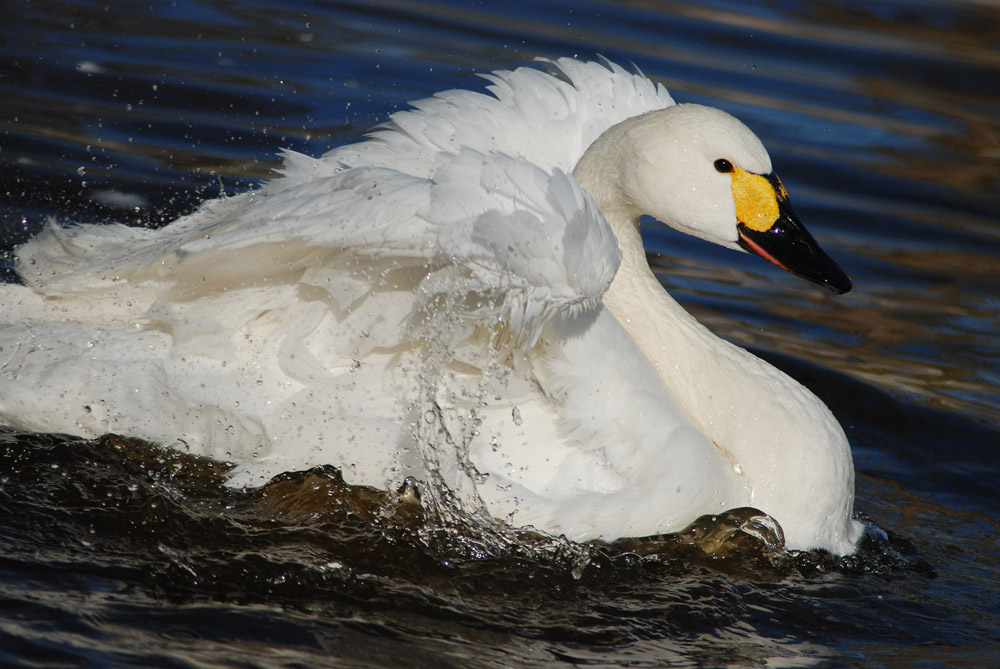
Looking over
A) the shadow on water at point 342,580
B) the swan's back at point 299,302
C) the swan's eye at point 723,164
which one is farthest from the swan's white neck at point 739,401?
A: the swan's back at point 299,302

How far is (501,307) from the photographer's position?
12.4 feet

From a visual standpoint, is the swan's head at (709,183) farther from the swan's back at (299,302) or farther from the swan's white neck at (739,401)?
the swan's back at (299,302)

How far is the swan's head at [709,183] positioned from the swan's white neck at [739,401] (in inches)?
1.5

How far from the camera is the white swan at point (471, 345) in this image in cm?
373

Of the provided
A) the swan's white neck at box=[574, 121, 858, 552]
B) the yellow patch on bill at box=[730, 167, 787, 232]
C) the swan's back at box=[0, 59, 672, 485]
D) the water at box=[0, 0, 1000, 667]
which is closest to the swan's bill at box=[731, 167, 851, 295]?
the yellow patch on bill at box=[730, 167, 787, 232]

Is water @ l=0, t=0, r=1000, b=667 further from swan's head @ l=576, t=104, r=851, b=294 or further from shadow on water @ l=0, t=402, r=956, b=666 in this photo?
swan's head @ l=576, t=104, r=851, b=294

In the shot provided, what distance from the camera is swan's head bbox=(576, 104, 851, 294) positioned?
4316 mm

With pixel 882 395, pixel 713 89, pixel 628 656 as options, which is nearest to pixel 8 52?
Result: pixel 713 89

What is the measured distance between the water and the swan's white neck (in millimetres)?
200

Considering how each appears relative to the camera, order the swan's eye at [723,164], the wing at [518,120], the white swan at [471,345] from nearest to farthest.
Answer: the white swan at [471,345] < the swan's eye at [723,164] < the wing at [518,120]

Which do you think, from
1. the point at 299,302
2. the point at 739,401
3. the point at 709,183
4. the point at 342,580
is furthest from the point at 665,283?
the point at 342,580

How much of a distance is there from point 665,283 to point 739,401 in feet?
8.17

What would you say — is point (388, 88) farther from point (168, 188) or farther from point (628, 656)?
point (628, 656)

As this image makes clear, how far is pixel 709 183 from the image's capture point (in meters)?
4.35
